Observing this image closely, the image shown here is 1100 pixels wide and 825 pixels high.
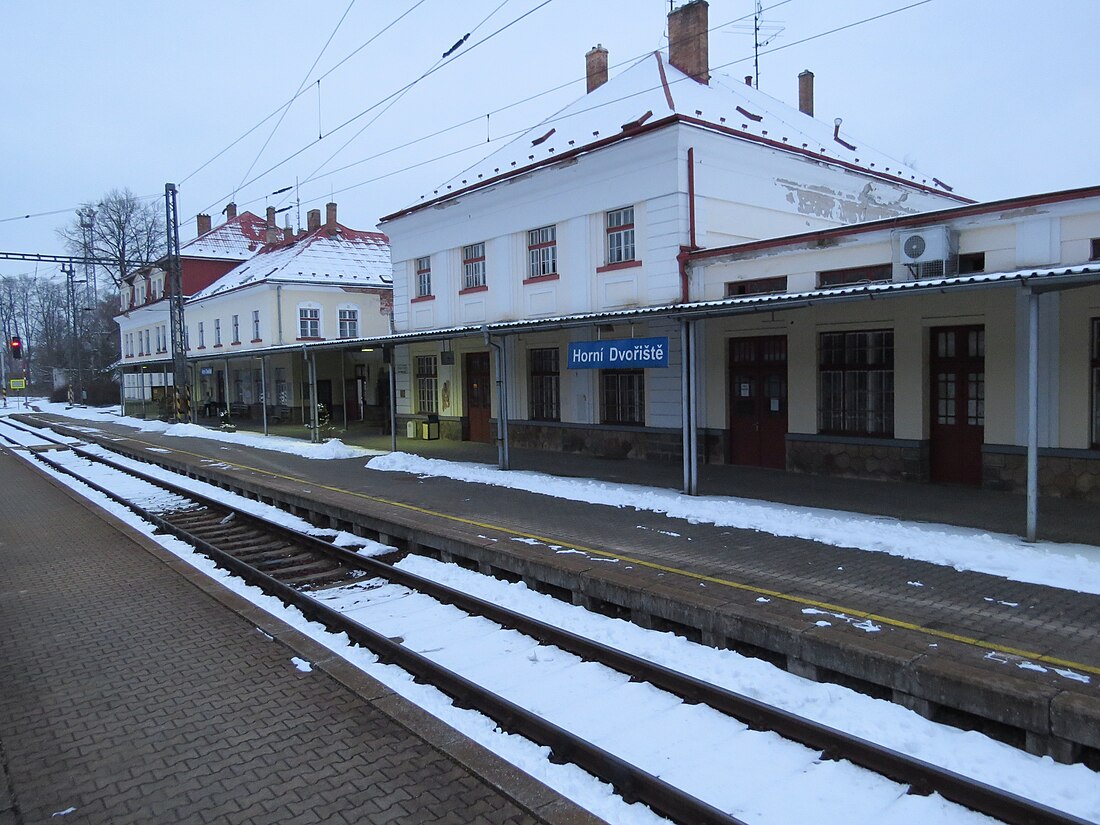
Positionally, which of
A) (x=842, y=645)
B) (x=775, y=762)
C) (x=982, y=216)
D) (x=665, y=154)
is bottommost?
(x=775, y=762)

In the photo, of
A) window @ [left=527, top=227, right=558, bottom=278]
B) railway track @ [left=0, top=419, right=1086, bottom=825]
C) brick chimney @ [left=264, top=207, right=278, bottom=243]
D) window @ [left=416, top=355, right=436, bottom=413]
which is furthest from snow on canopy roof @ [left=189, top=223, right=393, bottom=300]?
railway track @ [left=0, top=419, right=1086, bottom=825]

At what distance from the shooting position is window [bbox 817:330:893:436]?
41.4 ft

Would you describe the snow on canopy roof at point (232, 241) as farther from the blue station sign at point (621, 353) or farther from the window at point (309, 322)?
the blue station sign at point (621, 353)

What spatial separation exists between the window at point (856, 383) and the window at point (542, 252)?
23.4ft

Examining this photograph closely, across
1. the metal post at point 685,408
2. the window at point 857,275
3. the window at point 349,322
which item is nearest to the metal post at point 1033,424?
the window at point 857,275

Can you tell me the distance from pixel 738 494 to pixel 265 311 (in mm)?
28270

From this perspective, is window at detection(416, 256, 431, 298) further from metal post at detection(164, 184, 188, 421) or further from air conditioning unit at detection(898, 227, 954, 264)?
air conditioning unit at detection(898, 227, 954, 264)

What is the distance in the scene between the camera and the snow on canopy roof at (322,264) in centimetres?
3481

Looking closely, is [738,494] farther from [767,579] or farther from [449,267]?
[449,267]

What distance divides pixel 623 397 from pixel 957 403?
6.99 meters

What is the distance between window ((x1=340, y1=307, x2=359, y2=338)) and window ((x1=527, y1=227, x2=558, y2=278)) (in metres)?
19.1

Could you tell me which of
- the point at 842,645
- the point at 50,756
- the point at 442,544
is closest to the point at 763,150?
the point at 442,544

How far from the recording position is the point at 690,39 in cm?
1855

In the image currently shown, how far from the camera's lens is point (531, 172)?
18.0 metres
